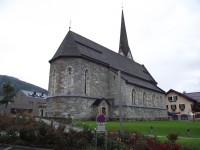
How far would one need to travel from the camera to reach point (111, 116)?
3578 cm

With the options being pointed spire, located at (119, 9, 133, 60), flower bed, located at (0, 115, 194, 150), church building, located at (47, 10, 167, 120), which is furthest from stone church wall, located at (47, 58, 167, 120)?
pointed spire, located at (119, 9, 133, 60)

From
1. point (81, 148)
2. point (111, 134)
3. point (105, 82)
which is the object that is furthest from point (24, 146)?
point (105, 82)

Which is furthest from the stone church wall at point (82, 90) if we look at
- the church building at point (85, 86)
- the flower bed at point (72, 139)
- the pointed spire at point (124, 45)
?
the pointed spire at point (124, 45)

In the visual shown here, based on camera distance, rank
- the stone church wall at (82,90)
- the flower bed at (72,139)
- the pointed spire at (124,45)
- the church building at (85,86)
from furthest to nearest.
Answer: the pointed spire at (124,45) < the church building at (85,86) < the stone church wall at (82,90) < the flower bed at (72,139)

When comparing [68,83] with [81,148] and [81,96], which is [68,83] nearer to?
[81,96]

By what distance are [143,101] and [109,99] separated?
36.2 ft

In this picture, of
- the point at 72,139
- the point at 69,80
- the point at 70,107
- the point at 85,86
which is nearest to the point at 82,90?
the point at 85,86

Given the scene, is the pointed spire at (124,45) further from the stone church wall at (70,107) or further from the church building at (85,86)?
the stone church wall at (70,107)

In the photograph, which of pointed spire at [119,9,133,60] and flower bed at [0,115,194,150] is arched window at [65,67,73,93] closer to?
flower bed at [0,115,194,150]

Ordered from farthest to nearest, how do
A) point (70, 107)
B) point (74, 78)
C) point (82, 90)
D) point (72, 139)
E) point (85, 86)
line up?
point (85, 86) → point (82, 90) → point (74, 78) → point (70, 107) → point (72, 139)

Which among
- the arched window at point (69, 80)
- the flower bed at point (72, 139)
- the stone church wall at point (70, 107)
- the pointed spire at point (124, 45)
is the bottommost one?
the flower bed at point (72, 139)

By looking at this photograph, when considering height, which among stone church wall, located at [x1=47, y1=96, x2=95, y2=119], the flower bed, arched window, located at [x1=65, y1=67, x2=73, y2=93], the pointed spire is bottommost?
the flower bed

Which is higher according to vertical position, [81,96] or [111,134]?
[81,96]

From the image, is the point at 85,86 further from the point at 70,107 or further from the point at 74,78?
the point at 70,107
